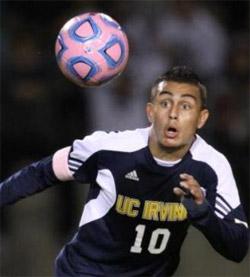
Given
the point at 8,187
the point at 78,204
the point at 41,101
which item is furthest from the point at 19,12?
the point at 8,187

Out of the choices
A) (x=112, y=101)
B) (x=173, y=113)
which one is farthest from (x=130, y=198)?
(x=112, y=101)

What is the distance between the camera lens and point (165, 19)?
10.0 metres

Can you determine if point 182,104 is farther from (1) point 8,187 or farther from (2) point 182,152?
(1) point 8,187

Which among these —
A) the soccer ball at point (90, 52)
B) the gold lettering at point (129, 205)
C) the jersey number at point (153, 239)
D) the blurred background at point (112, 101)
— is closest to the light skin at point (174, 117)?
the gold lettering at point (129, 205)

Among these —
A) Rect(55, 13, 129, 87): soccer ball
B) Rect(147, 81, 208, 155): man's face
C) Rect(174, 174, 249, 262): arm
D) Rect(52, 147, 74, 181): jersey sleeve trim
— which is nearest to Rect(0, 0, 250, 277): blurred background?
Rect(55, 13, 129, 87): soccer ball

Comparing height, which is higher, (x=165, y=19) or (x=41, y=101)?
(x=165, y=19)

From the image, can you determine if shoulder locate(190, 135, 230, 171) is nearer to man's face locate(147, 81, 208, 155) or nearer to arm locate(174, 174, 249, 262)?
man's face locate(147, 81, 208, 155)

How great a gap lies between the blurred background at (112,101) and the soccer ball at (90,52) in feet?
8.19

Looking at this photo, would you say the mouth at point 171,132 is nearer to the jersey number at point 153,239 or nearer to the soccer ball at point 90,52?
the jersey number at point 153,239

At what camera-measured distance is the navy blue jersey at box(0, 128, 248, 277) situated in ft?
21.1

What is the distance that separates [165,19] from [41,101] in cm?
126

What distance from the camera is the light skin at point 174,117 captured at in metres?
6.32

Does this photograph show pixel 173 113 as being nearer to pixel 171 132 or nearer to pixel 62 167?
pixel 171 132

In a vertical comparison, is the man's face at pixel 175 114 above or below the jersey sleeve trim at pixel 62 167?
above
